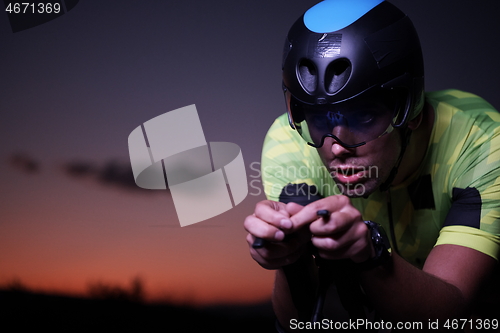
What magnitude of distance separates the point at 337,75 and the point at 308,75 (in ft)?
0.24

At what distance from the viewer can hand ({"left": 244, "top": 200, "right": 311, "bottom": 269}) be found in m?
0.87

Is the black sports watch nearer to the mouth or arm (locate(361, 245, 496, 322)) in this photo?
arm (locate(361, 245, 496, 322))

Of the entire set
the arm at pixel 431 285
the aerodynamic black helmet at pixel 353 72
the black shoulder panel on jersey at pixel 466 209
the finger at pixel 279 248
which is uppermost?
the aerodynamic black helmet at pixel 353 72

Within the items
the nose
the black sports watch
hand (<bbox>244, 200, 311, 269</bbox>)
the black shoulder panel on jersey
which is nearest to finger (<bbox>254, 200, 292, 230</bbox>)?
hand (<bbox>244, 200, 311, 269</bbox>)

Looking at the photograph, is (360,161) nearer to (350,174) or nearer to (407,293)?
(350,174)

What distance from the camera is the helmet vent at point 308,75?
46.2 inches

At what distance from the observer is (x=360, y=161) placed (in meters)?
1.22

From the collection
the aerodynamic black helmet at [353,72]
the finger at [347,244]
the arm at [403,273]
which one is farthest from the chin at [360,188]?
the finger at [347,244]

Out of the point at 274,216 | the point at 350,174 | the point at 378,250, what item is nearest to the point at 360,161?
the point at 350,174

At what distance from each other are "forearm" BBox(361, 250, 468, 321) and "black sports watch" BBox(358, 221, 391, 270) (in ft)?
0.05

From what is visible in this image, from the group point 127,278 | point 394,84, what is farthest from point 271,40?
point 127,278

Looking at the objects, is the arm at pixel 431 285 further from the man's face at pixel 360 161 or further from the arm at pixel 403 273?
the man's face at pixel 360 161

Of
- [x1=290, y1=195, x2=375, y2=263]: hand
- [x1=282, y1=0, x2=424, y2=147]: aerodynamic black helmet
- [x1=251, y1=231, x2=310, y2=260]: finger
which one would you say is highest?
[x1=282, y1=0, x2=424, y2=147]: aerodynamic black helmet

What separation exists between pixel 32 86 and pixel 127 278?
97 cm
